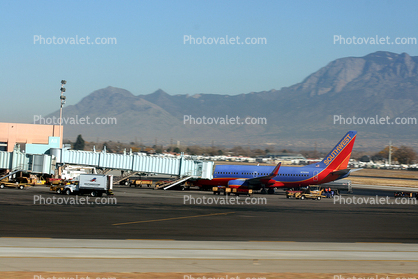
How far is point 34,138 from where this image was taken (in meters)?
80.9

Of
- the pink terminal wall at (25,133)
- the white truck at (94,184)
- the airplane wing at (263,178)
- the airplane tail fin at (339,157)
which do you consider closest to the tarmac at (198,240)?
the white truck at (94,184)

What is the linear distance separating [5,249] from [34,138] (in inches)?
2643

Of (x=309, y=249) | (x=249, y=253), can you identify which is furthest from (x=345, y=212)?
A: (x=249, y=253)

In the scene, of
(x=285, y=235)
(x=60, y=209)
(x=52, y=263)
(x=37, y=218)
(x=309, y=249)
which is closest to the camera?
(x=52, y=263)

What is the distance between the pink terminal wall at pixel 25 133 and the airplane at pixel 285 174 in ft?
103

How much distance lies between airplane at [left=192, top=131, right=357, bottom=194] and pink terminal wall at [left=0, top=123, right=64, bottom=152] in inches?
1231

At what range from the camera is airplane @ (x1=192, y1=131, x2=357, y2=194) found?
6356cm

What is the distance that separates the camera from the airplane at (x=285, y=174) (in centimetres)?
6356

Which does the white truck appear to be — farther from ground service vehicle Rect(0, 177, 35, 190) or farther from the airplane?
the airplane

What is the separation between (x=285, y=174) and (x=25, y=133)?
47734mm

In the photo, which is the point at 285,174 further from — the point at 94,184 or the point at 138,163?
the point at 94,184

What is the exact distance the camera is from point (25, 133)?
8012 centimetres

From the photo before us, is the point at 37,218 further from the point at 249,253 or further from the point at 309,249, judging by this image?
the point at 309,249

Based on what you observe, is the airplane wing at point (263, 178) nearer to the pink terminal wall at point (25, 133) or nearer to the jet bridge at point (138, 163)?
the jet bridge at point (138, 163)
